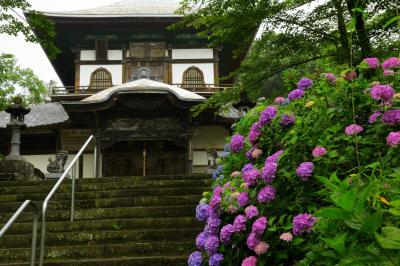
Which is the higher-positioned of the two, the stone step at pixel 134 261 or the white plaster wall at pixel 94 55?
the white plaster wall at pixel 94 55

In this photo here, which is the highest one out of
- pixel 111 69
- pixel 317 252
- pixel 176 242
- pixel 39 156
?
pixel 111 69

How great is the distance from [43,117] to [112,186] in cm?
994

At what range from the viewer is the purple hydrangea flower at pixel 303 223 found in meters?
2.39

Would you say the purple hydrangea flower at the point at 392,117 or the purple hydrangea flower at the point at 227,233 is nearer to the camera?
the purple hydrangea flower at the point at 392,117

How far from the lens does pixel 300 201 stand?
8.68ft

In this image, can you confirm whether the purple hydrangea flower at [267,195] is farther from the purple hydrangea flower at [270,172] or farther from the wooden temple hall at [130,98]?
the wooden temple hall at [130,98]

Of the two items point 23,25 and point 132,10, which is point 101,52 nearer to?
point 132,10

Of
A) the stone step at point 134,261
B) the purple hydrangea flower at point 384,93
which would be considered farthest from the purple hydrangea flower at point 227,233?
the stone step at point 134,261

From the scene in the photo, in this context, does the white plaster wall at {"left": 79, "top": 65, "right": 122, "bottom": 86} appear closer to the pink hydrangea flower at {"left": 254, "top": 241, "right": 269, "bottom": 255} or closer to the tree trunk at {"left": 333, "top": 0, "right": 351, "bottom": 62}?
the tree trunk at {"left": 333, "top": 0, "right": 351, "bottom": 62}

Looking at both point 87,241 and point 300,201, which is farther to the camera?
point 87,241

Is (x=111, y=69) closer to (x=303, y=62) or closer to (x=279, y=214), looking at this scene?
(x=303, y=62)

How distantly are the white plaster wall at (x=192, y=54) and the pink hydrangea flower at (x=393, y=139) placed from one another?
55.6 feet

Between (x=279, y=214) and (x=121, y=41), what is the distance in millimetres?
17061

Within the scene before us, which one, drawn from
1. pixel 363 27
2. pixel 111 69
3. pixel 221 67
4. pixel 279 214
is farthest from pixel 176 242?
pixel 221 67
